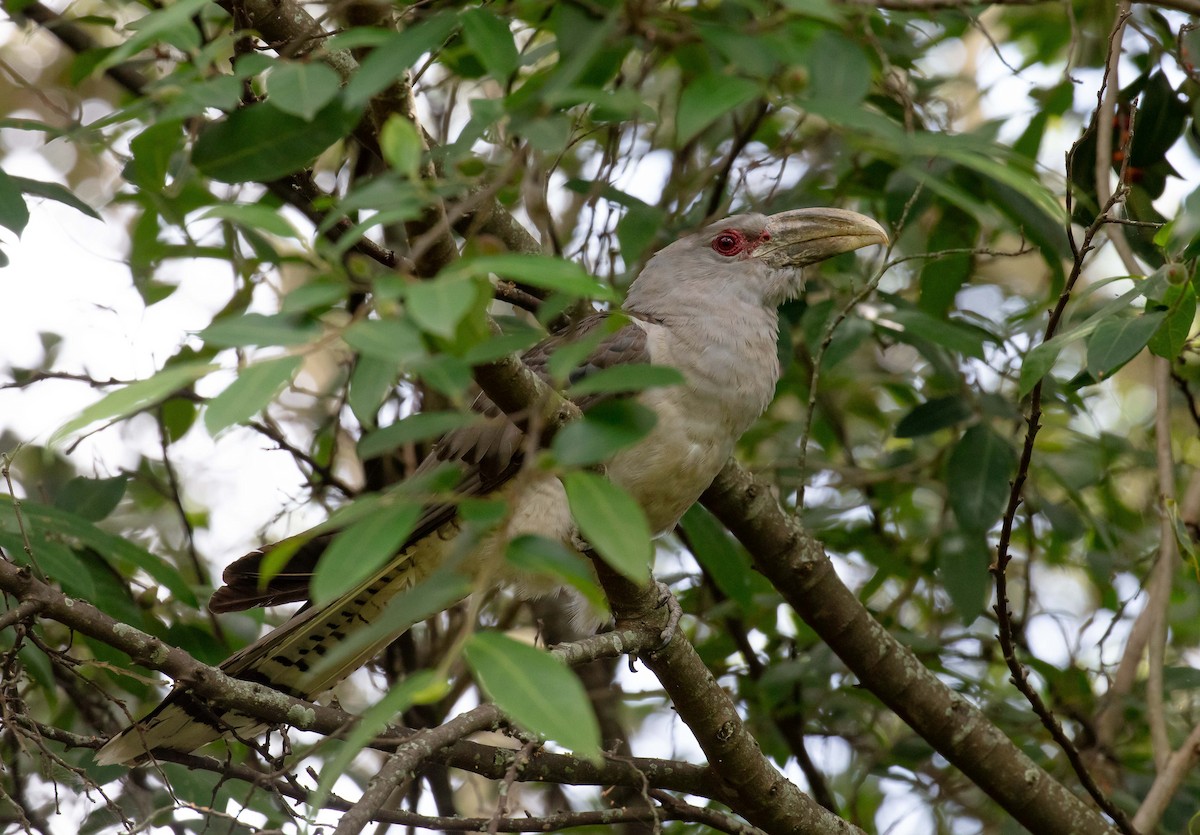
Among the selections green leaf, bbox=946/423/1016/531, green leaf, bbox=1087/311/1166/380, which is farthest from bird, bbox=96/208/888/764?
green leaf, bbox=1087/311/1166/380

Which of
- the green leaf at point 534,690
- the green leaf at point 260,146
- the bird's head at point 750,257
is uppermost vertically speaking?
the bird's head at point 750,257

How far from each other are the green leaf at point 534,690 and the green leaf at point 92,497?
288 cm

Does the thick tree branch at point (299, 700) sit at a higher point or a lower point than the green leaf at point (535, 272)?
lower

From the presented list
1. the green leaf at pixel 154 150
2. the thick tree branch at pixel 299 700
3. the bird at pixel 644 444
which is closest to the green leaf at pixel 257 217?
the green leaf at pixel 154 150

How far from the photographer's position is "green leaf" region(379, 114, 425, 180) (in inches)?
59.0

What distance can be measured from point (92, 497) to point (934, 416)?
2.92 m

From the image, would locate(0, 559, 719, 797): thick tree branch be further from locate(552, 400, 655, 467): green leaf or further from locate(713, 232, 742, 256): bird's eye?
locate(713, 232, 742, 256): bird's eye

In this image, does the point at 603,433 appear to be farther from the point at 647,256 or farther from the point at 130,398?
the point at 647,256

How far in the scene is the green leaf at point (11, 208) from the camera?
259cm

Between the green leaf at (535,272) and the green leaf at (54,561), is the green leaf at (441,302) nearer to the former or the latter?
the green leaf at (535,272)

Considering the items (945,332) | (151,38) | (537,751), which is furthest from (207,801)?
(945,332)

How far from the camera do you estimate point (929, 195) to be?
4.31m

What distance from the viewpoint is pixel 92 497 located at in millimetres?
3887

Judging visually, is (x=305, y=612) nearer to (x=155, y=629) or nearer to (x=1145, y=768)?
(x=155, y=629)
